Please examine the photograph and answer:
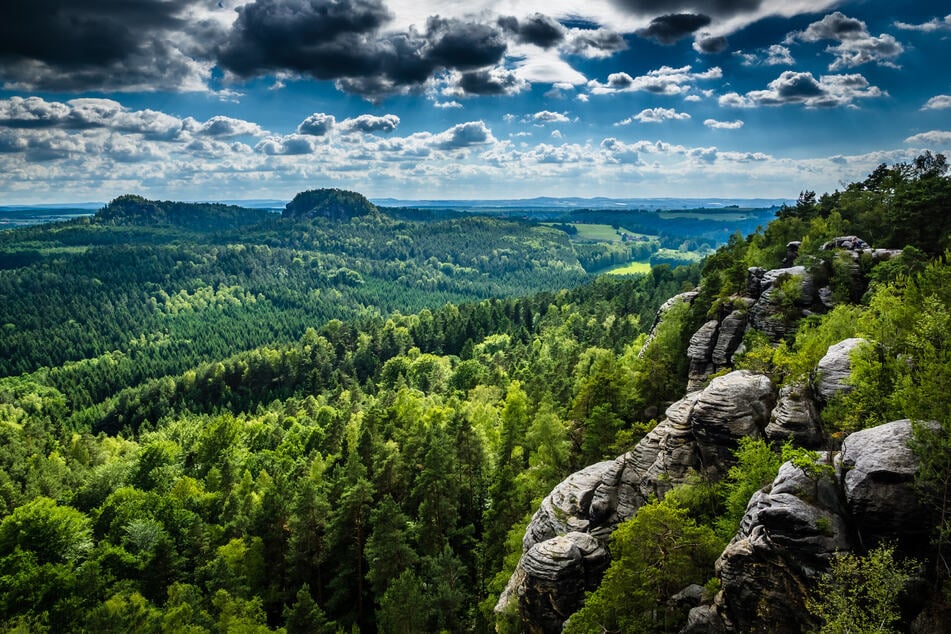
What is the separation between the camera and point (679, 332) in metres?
69.2

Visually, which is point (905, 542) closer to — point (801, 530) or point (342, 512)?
point (801, 530)

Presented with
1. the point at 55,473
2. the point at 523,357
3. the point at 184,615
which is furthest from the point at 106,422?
the point at 184,615

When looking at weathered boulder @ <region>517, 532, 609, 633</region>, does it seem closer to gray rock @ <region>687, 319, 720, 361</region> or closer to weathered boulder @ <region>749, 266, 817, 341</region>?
gray rock @ <region>687, 319, 720, 361</region>

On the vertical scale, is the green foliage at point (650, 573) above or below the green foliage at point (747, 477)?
below

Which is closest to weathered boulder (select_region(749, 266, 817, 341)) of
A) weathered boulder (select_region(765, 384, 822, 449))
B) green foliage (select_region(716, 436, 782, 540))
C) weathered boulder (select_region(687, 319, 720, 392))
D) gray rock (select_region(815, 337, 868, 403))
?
weathered boulder (select_region(687, 319, 720, 392))

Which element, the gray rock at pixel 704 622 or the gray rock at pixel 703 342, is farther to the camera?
the gray rock at pixel 703 342

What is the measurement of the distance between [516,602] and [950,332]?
30.9 m

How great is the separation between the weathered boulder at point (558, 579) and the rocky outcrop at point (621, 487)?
0.06 metres

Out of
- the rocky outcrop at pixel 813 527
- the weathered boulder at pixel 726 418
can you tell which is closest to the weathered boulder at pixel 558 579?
the weathered boulder at pixel 726 418

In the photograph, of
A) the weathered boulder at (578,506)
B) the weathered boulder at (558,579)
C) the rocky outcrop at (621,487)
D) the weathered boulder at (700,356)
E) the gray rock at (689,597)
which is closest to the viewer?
the gray rock at (689,597)

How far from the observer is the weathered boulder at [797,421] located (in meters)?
33.2

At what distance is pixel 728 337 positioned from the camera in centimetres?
5919

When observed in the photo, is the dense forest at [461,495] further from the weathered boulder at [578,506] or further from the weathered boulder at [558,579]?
the weathered boulder at [578,506]

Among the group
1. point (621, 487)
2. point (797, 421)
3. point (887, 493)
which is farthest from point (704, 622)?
point (797, 421)
